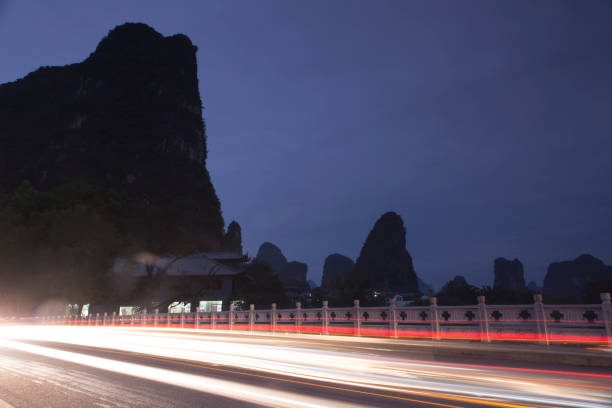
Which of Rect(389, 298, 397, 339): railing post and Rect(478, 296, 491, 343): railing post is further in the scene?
Rect(389, 298, 397, 339): railing post

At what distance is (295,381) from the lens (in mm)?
8945

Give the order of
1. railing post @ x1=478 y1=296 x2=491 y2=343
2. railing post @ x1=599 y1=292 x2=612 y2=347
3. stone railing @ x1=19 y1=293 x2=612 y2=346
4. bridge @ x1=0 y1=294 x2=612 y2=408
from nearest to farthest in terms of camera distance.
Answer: bridge @ x1=0 y1=294 x2=612 y2=408 < railing post @ x1=599 y1=292 x2=612 y2=347 < stone railing @ x1=19 y1=293 x2=612 y2=346 < railing post @ x1=478 y1=296 x2=491 y2=343

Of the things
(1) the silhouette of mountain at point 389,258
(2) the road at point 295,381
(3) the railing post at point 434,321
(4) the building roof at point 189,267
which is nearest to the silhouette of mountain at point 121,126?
(4) the building roof at point 189,267

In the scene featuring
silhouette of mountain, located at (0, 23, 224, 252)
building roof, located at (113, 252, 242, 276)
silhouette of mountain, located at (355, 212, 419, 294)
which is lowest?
building roof, located at (113, 252, 242, 276)

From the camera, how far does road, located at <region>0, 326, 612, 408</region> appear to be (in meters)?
7.02

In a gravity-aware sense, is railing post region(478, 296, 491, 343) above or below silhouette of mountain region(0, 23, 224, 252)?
below

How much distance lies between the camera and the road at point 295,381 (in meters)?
7.02

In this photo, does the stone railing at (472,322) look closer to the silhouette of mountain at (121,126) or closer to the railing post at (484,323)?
the railing post at (484,323)

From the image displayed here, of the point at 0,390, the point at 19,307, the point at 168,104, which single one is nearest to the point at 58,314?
the point at 19,307

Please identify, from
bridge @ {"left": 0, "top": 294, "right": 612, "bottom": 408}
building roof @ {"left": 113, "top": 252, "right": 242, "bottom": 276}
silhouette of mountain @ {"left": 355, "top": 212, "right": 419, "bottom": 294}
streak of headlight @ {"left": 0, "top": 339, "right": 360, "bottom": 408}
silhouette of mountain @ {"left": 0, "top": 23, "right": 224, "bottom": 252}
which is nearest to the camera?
streak of headlight @ {"left": 0, "top": 339, "right": 360, "bottom": 408}

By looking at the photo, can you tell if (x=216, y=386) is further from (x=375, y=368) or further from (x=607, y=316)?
(x=607, y=316)

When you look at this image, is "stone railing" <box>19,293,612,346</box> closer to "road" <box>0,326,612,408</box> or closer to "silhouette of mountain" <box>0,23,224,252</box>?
"road" <box>0,326,612,408</box>

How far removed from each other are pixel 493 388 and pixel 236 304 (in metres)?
39.5

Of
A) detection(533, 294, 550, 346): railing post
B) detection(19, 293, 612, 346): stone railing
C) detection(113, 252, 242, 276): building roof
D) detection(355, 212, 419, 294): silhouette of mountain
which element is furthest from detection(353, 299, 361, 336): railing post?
detection(355, 212, 419, 294): silhouette of mountain
